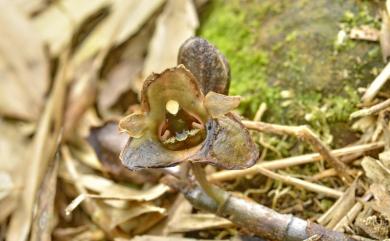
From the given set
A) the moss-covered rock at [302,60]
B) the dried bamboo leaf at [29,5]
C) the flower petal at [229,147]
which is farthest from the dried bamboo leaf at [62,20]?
the flower petal at [229,147]

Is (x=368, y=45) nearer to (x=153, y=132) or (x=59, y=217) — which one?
(x=153, y=132)

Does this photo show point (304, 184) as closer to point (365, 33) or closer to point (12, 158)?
point (365, 33)

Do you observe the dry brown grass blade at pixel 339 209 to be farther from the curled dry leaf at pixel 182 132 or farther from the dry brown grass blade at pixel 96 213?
the dry brown grass blade at pixel 96 213

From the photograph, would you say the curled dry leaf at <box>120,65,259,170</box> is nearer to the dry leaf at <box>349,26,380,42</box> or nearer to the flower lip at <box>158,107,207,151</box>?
the flower lip at <box>158,107,207,151</box>

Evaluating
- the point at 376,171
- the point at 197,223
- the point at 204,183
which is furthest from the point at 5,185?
the point at 376,171

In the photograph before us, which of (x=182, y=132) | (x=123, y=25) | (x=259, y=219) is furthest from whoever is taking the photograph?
(x=123, y=25)

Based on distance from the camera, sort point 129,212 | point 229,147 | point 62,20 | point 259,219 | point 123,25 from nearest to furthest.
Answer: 1. point 229,147
2. point 259,219
3. point 129,212
4. point 123,25
5. point 62,20
